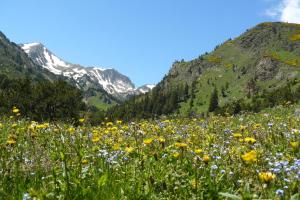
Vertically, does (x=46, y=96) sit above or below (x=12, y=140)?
above

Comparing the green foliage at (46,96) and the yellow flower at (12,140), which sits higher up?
the green foliage at (46,96)

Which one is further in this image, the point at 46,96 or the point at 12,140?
the point at 46,96

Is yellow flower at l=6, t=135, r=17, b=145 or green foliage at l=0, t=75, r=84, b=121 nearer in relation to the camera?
yellow flower at l=6, t=135, r=17, b=145

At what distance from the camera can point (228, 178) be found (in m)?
5.59

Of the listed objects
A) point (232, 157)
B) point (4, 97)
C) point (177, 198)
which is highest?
point (4, 97)

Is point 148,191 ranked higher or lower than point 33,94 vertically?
lower

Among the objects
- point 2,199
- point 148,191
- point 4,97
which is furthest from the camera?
point 4,97

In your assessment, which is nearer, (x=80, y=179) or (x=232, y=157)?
(x=80, y=179)

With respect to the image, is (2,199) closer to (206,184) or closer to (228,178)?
→ (206,184)

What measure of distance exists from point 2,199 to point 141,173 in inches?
77.6

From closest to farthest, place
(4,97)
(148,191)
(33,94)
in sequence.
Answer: (148,191) < (4,97) < (33,94)

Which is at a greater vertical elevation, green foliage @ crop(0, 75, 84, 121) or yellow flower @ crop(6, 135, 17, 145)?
green foliage @ crop(0, 75, 84, 121)

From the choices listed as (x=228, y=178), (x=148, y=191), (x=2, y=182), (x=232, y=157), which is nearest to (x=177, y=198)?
(x=148, y=191)

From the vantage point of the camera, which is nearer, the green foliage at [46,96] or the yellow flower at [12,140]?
the yellow flower at [12,140]
